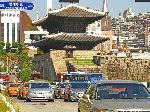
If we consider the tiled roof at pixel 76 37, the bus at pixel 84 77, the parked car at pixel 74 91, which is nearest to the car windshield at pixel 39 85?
the parked car at pixel 74 91

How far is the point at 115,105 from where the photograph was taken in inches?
595

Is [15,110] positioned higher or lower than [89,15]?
lower

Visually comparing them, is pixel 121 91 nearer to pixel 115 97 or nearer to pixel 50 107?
pixel 115 97

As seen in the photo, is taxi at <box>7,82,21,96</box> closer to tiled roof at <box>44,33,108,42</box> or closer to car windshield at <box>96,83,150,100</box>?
car windshield at <box>96,83,150,100</box>

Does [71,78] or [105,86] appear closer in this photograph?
[105,86]

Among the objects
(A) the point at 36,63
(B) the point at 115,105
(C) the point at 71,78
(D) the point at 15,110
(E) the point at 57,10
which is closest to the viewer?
(B) the point at 115,105

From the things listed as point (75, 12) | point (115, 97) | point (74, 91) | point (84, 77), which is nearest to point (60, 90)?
point (74, 91)

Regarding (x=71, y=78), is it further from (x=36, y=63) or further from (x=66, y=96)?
(x=36, y=63)

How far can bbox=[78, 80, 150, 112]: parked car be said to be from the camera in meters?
15.1

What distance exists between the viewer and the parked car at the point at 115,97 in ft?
49.7

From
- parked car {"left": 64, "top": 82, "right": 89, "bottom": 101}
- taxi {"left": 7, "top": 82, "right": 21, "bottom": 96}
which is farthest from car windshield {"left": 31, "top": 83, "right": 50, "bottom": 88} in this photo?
taxi {"left": 7, "top": 82, "right": 21, "bottom": 96}

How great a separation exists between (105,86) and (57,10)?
75.8m

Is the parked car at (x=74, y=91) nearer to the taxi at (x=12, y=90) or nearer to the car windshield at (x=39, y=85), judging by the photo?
the car windshield at (x=39, y=85)

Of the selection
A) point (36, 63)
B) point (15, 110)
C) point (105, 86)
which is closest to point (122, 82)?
point (105, 86)
